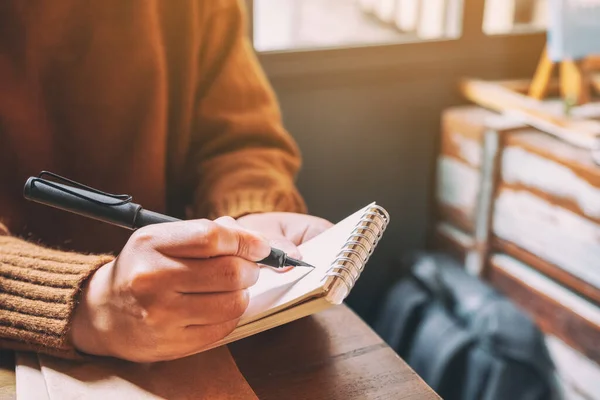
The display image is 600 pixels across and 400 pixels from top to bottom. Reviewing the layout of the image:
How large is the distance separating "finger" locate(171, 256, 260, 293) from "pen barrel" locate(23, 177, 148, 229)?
83 mm

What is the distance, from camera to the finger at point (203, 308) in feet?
1.71

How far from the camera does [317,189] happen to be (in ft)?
5.41

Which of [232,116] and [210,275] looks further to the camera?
[232,116]

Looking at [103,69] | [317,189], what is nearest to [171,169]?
[103,69]

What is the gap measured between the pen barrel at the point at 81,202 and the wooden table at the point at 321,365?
159 mm

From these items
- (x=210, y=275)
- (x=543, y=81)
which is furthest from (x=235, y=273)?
(x=543, y=81)

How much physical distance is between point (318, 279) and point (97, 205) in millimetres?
203

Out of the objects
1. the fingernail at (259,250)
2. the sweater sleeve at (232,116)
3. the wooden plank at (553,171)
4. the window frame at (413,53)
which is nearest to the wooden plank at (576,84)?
the wooden plank at (553,171)

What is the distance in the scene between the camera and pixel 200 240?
1.65 ft

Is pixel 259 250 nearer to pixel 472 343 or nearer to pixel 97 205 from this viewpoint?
pixel 97 205

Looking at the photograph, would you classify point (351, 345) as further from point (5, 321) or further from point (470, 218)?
point (470, 218)

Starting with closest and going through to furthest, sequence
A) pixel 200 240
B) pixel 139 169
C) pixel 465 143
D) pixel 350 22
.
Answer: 1. pixel 200 240
2. pixel 139 169
3. pixel 465 143
4. pixel 350 22

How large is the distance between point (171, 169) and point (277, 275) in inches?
16.2

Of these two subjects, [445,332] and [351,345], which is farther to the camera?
[445,332]
